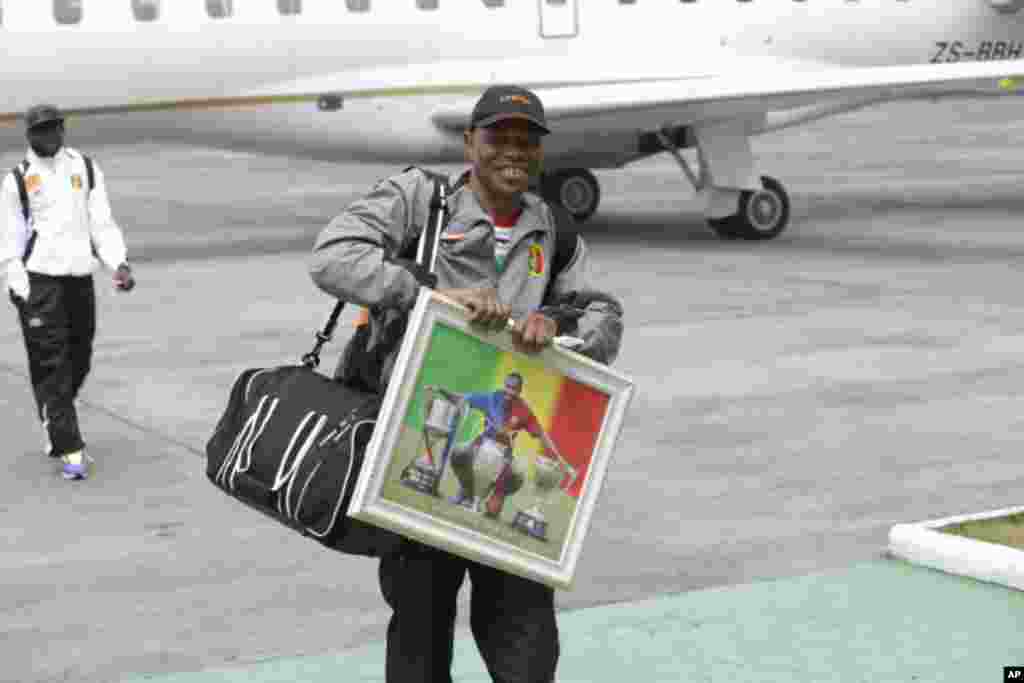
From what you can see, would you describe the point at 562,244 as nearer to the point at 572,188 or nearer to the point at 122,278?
the point at 122,278

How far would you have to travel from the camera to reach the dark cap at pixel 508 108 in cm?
502

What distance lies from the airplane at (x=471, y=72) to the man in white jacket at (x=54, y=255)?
748cm

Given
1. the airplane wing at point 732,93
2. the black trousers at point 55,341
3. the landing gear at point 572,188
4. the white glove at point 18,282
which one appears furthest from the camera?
the landing gear at point 572,188

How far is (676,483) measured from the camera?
31.1 ft

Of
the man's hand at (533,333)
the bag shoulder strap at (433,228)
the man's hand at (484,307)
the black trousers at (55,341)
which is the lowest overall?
the black trousers at (55,341)

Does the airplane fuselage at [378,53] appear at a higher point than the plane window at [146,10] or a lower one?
lower

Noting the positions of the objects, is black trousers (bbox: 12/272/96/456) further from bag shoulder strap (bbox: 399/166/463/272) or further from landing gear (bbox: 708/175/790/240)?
landing gear (bbox: 708/175/790/240)

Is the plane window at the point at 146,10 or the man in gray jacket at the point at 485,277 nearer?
the man in gray jacket at the point at 485,277

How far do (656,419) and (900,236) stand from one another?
30.4ft

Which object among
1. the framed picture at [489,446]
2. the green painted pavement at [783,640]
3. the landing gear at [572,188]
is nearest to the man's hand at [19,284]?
the green painted pavement at [783,640]

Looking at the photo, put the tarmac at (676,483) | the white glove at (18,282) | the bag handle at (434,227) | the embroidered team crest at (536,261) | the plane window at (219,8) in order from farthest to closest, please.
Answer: the plane window at (219,8) < the white glove at (18,282) < the tarmac at (676,483) < the embroidered team crest at (536,261) < the bag handle at (434,227)

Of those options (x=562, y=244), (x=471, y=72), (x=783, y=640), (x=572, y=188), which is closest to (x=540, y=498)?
(x=562, y=244)

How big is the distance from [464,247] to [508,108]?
40 centimetres

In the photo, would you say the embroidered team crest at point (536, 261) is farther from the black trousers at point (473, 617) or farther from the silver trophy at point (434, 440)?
the black trousers at point (473, 617)
